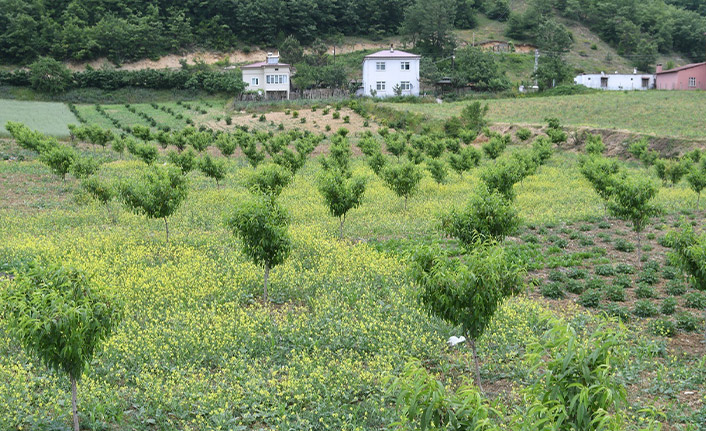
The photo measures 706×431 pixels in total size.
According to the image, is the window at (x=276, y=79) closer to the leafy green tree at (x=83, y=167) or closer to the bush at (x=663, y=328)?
the leafy green tree at (x=83, y=167)

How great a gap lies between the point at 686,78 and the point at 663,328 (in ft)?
284

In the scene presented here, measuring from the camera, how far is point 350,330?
44.8ft

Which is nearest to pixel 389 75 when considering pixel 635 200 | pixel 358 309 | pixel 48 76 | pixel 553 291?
pixel 48 76

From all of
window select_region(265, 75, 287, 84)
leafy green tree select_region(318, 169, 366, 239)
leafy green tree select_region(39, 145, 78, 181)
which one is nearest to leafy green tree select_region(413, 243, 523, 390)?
leafy green tree select_region(318, 169, 366, 239)

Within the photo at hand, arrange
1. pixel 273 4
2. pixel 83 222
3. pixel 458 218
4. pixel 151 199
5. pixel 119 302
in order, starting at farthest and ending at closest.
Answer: pixel 273 4 < pixel 83 222 < pixel 151 199 < pixel 458 218 < pixel 119 302

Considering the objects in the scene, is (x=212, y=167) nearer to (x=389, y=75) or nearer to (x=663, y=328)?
(x=663, y=328)

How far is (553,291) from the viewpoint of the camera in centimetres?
1661

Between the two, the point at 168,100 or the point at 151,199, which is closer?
the point at 151,199

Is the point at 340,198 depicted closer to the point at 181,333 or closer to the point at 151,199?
the point at 151,199

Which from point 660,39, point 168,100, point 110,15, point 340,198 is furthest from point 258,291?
→ point 660,39

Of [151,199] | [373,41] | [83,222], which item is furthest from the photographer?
[373,41]

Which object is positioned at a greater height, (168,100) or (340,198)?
(168,100)

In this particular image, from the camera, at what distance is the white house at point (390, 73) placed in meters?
89.7

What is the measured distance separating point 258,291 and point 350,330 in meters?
4.39
